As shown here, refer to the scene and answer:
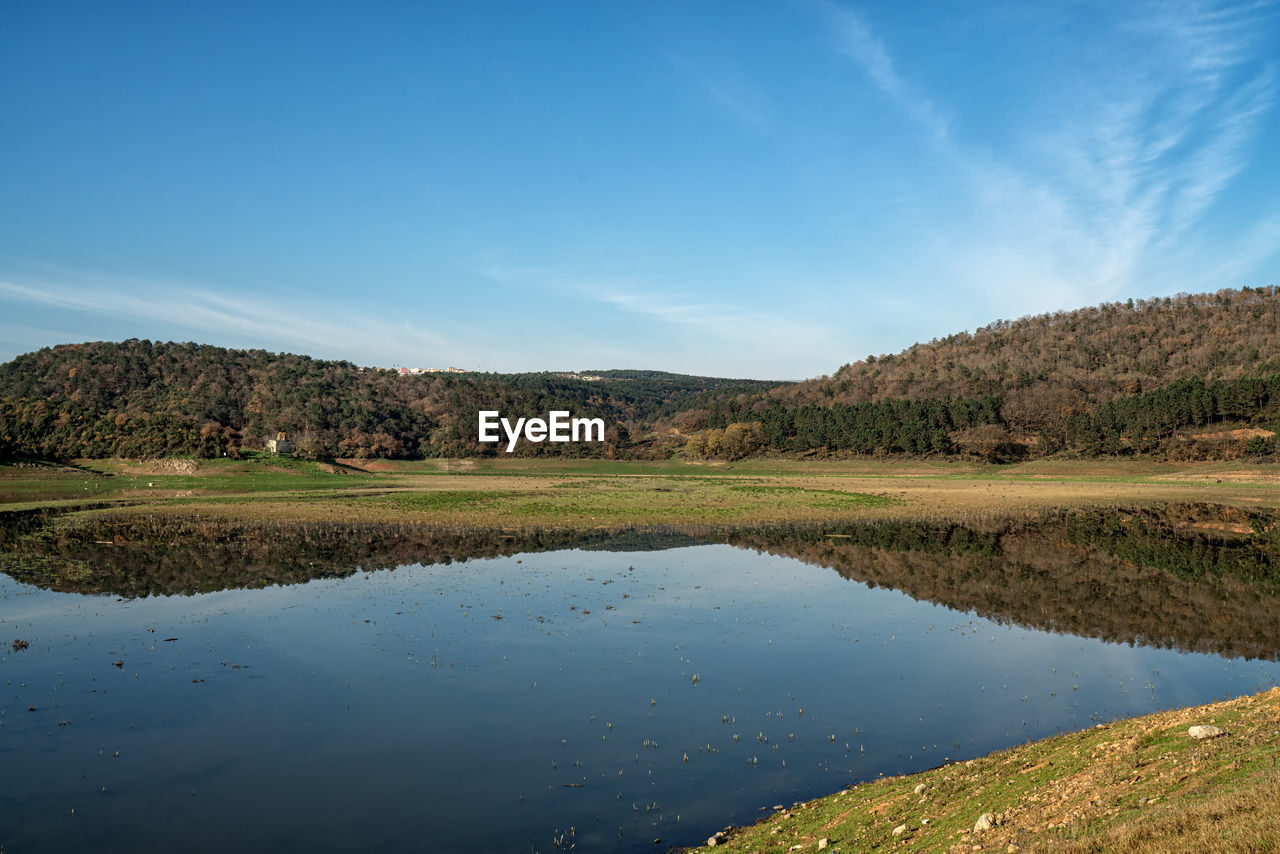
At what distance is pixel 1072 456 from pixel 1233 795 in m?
124

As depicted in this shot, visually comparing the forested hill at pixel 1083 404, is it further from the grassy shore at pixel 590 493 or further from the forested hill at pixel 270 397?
the forested hill at pixel 270 397

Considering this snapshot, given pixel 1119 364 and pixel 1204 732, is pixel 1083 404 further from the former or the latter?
pixel 1204 732

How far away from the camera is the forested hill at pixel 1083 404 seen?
10894 centimetres

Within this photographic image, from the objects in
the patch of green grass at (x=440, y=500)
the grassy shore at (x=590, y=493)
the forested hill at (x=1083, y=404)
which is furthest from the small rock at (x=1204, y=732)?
the forested hill at (x=1083, y=404)

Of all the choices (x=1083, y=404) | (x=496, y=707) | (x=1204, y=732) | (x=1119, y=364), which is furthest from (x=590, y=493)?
(x=1119, y=364)

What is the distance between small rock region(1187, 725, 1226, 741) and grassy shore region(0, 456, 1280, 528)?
146 feet

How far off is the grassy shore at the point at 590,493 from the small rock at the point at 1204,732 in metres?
44.6

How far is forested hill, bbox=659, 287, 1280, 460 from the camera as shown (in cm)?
10894

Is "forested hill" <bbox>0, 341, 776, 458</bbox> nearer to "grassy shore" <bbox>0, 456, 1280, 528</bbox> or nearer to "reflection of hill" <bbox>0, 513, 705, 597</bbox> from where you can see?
"grassy shore" <bbox>0, 456, 1280, 528</bbox>

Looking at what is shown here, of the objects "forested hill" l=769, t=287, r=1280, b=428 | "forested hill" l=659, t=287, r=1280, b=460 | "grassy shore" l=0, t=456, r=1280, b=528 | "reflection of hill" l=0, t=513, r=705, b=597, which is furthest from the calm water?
"forested hill" l=769, t=287, r=1280, b=428

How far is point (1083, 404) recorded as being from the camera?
140500 millimetres

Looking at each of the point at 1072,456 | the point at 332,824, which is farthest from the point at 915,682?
the point at 1072,456

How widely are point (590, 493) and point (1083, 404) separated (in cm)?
10297

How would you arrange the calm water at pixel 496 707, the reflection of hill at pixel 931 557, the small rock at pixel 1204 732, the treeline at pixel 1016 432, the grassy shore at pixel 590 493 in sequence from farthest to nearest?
the treeline at pixel 1016 432 < the grassy shore at pixel 590 493 < the reflection of hill at pixel 931 557 < the calm water at pixel 496 707 < the small rock at pixel 1204 732
